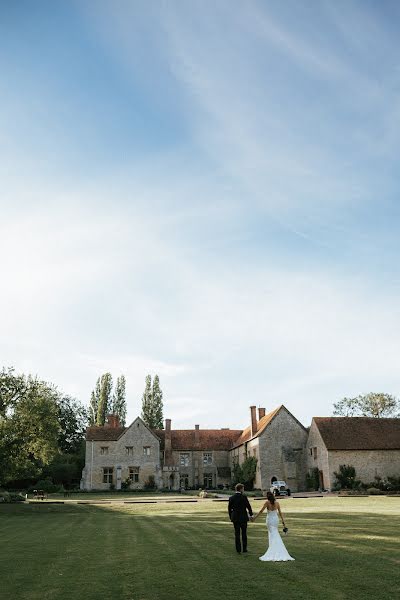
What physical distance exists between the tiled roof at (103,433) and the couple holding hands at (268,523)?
51220 mm

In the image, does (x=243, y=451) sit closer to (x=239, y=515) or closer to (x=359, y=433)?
(x=359, y=433)

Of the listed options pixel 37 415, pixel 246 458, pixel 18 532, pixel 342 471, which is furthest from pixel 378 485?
pixel 18 532

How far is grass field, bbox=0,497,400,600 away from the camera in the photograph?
8055mm

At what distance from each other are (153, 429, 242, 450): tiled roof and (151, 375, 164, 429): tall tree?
7.59 m

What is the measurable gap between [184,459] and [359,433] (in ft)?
79.2

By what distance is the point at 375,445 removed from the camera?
1890 inches

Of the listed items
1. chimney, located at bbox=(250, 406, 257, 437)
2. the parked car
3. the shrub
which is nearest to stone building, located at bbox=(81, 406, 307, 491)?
chimney, located at bbox=(250, 406, 257, 437)

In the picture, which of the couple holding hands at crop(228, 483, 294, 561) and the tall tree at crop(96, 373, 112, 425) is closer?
the couple holding hands at crop(228, 483, 294, 561)

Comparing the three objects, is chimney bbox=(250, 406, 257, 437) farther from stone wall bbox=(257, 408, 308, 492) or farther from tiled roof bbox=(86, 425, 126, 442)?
tiled roof bbox=(86, 425, 126, 442)

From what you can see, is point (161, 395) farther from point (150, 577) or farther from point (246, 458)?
point (150, 577)

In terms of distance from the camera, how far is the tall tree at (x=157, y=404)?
7506 centimetres

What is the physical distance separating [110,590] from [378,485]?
41.6m

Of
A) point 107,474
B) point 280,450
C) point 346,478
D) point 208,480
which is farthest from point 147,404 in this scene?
point 346,478

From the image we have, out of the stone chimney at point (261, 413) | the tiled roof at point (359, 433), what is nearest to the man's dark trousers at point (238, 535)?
the tiled roof at point (359, 433)
